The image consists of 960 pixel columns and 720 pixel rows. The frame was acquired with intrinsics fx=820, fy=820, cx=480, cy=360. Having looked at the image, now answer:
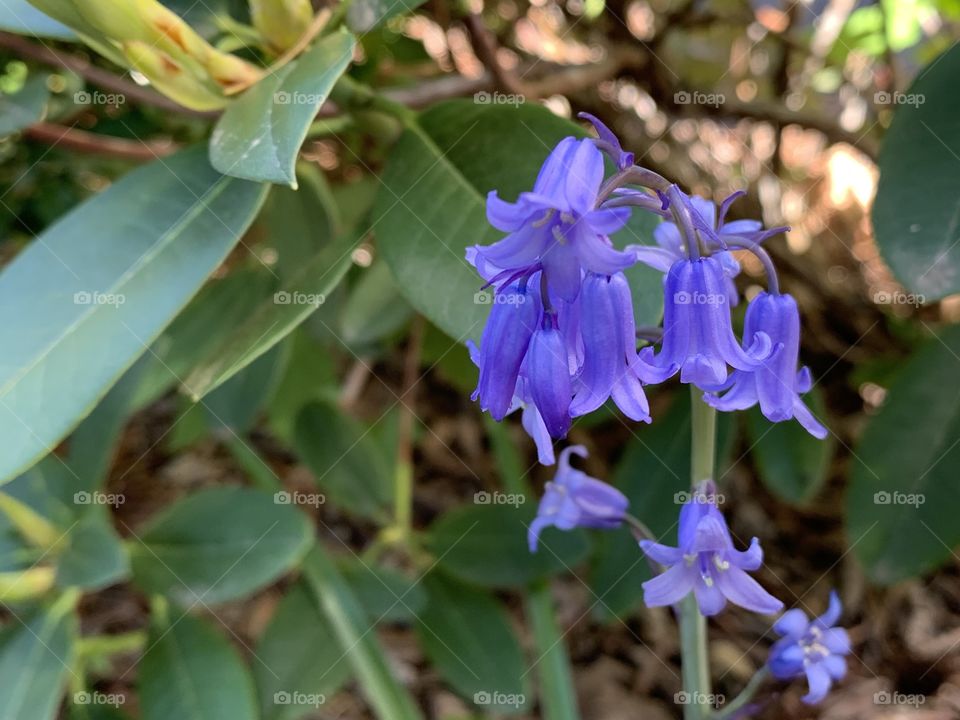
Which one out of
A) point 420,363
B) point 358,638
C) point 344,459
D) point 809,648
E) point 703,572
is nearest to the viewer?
point 703,572

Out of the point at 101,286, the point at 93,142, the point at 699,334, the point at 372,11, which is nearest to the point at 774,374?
the point at 699,334

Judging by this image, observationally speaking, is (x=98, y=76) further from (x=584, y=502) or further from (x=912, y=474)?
(x=912, y=474)

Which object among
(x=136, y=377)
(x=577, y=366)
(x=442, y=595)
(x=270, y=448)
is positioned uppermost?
(x=577, y=366)

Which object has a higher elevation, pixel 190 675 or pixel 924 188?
pixel 924 188

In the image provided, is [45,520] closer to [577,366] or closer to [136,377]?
[136,377]

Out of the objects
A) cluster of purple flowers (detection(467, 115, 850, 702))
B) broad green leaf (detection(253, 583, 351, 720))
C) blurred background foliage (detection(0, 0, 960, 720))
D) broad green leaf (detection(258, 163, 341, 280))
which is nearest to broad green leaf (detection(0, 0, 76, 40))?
blurred background foliage (detection(0, 0, 960, 720))

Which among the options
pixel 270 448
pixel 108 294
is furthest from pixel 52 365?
pixel 270 448

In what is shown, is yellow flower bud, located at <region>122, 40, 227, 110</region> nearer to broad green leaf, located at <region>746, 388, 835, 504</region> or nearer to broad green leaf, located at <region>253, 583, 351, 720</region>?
broad green leaf, located at <region>253, 583, 351, 720</region>
